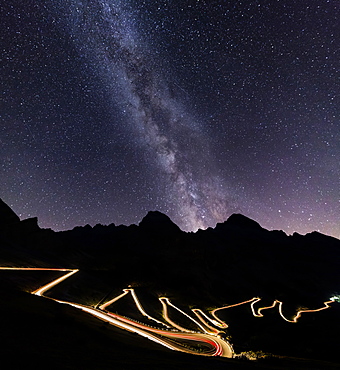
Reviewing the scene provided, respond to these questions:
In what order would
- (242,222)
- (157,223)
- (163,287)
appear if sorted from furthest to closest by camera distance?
(242,222)
(157,223)
(163,287)

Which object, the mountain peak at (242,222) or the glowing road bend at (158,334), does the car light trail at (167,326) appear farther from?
the mountain peak at (242,222)

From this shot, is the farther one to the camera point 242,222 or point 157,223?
point 242,222

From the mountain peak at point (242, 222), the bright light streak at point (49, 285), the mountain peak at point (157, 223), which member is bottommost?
the bright light streak at point (49, 285)

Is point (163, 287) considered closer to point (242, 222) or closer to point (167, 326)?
point (167, 326)

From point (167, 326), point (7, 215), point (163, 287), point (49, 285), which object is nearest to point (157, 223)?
point (163, 287)

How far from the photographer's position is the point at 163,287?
51.6m

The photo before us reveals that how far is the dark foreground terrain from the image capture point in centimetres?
868

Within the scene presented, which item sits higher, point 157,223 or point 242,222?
point 242,222

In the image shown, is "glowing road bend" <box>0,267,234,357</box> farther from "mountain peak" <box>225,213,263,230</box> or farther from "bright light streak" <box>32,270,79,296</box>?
"mountain peak" <box>225,213,263,230</box>

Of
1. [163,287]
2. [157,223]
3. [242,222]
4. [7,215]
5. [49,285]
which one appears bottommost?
[49,285]

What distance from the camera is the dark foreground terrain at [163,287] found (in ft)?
28.5

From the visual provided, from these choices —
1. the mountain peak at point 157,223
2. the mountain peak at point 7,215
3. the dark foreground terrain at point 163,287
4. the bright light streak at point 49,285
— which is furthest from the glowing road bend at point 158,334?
the mountain peak at point 157,223

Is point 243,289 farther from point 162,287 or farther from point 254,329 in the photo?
point 254,329

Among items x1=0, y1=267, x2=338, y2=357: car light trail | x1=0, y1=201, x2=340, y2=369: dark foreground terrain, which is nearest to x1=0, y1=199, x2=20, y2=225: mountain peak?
x1=0, y1=201, x2=340, y2=369: dark foreground terrain
